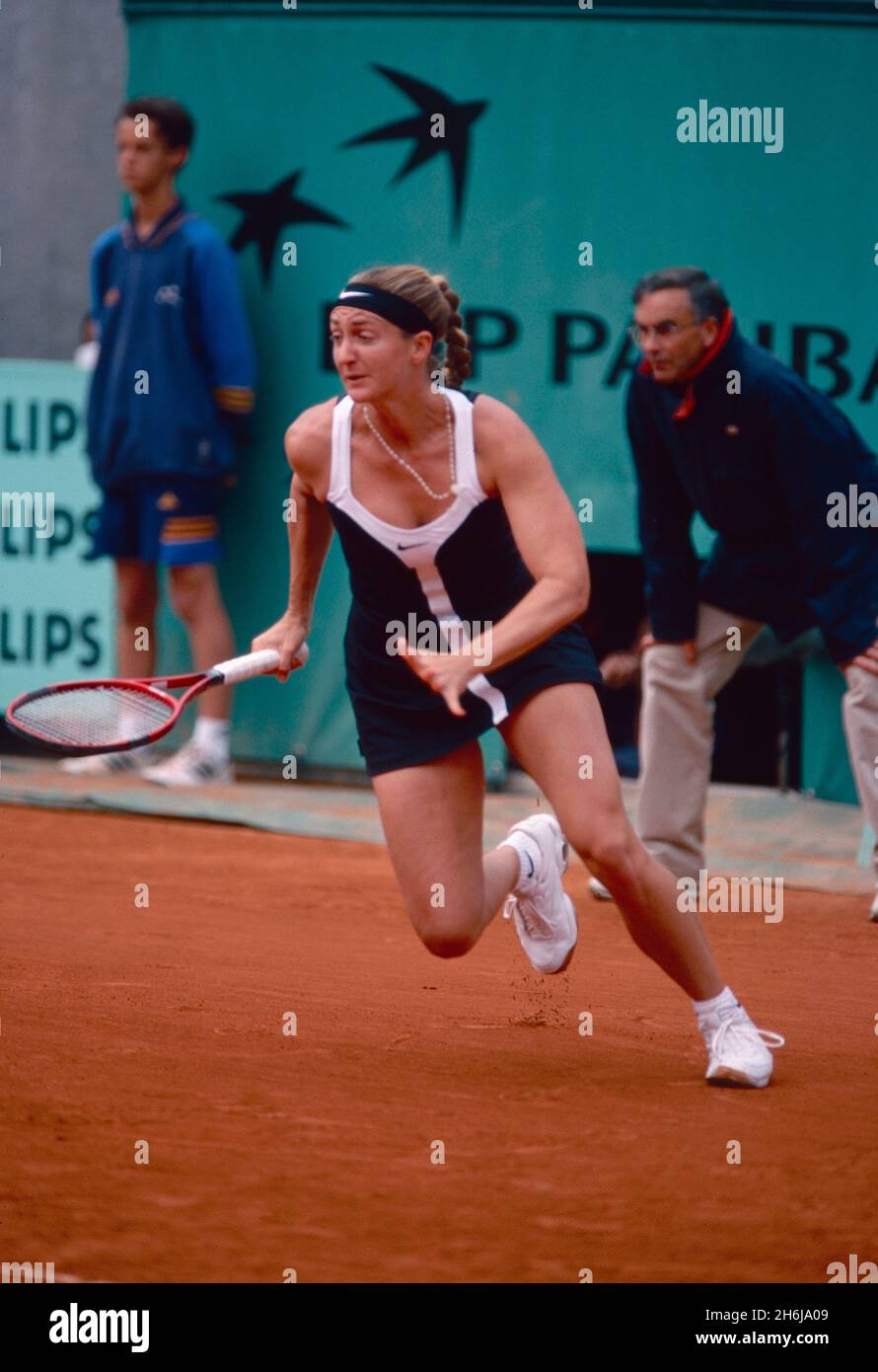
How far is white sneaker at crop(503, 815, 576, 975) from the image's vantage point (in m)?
5.13

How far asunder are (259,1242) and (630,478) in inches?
206

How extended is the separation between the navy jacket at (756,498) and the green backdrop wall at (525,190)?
1.60 meters

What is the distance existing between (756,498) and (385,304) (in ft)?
7.79

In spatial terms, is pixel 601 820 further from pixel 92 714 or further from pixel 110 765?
pixel 110 765

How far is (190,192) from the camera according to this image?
29.2 ft

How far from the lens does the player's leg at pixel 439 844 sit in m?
4.71

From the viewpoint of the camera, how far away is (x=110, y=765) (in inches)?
351

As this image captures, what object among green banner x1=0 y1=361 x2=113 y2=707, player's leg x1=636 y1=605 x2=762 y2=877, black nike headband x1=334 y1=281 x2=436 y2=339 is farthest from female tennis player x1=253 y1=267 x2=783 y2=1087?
green banner x1=0 y1=361 x2=113 y2=707

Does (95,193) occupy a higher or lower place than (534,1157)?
higher

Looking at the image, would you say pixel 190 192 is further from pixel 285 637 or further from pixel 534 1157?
pixel 534 1157

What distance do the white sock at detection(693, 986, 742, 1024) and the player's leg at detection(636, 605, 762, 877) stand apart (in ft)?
7.27

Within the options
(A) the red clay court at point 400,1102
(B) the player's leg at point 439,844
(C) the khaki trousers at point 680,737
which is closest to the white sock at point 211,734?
(A) the red clay court at point 400,1102

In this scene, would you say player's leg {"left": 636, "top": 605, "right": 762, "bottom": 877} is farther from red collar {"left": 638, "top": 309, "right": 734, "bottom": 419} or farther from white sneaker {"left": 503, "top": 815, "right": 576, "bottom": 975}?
white sneaker {"left": 503, "top": 815, "right": 576, "bottom": 975}

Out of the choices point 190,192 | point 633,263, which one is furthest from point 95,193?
point 633,263
